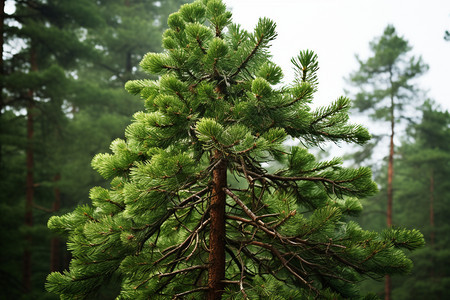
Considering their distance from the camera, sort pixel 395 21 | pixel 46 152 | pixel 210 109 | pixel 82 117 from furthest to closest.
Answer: pixel 395 21 → pixel 82 117 → pixel 46 152 → pixel 210 109

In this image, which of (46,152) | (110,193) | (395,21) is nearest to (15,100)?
(46,152)

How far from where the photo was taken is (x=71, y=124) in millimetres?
11156

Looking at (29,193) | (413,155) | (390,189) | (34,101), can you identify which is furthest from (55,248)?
(413,155)

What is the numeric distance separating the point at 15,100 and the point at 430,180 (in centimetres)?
1898

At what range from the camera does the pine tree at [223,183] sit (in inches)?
79.1

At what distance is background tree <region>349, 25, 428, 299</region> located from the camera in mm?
12656

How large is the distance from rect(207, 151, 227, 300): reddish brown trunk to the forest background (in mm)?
4331

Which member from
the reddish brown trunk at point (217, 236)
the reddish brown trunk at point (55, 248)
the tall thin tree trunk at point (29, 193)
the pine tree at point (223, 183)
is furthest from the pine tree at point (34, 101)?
the reddish brown trunk at point (217, 236)

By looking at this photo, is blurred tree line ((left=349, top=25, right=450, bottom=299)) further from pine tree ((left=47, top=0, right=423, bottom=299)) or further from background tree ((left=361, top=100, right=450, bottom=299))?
pine tree ((left=47, top=0, right=423, bottom=299))

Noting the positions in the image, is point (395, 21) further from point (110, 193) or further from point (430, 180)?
point (110, 193)

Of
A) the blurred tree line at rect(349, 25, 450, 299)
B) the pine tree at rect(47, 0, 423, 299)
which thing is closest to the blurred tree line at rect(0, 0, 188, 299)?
the pine tree at rect(47, 0, 423, 299)

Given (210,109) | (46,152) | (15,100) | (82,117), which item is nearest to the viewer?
(210,109)

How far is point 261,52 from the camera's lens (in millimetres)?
2230

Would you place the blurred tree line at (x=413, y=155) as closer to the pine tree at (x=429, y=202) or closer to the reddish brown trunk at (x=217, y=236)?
the pine tree at (x=429, y=202)
